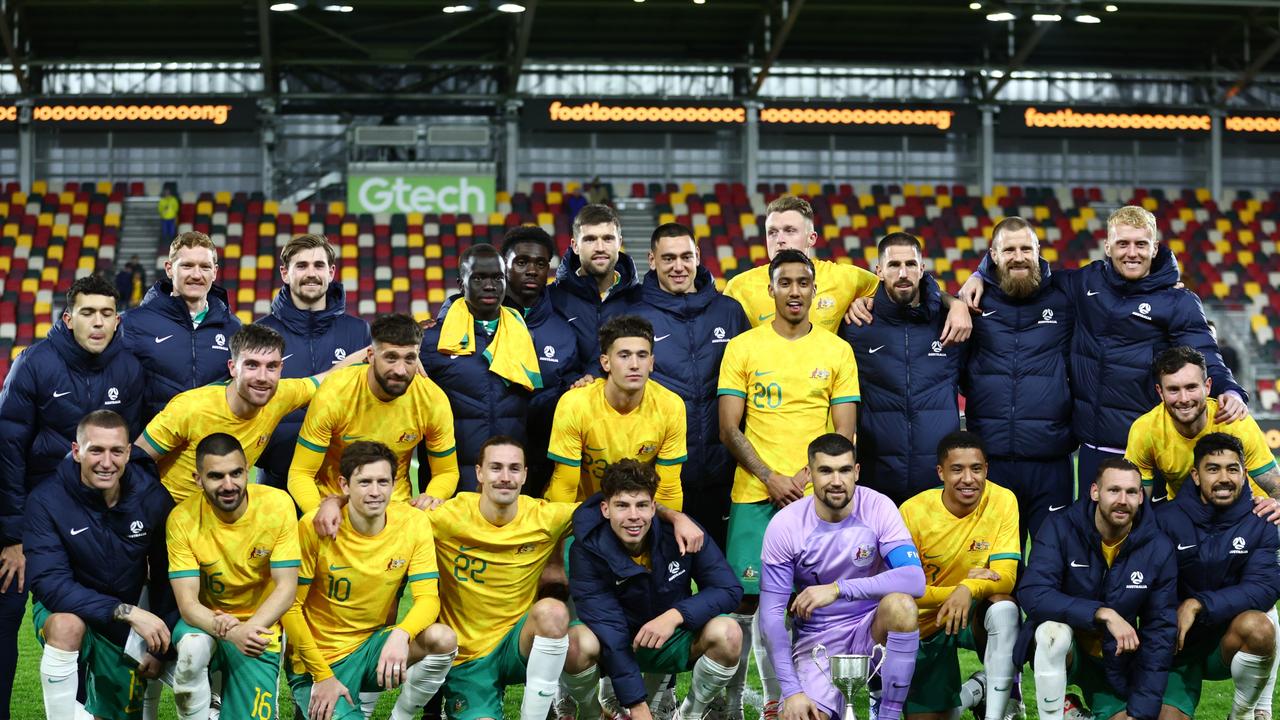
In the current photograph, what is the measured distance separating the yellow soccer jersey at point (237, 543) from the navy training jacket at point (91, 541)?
0.51ft

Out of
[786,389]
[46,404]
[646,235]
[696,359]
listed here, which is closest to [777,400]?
[786,389]

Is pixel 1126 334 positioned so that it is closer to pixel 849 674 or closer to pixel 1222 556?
pixel 1222 556

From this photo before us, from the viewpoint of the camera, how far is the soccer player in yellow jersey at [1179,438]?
6164 millimetres

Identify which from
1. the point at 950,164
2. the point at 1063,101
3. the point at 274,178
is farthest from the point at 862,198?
the point at 274,178

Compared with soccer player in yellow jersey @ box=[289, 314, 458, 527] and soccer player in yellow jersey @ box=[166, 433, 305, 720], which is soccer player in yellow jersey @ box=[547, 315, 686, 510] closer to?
soccer player in yellow jersey @ box=[289, 314, 458, 527]

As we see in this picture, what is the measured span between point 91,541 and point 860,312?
142 inches

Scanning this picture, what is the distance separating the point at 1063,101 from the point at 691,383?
21.8m

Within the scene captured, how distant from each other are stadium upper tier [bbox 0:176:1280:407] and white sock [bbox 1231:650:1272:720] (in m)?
17.0

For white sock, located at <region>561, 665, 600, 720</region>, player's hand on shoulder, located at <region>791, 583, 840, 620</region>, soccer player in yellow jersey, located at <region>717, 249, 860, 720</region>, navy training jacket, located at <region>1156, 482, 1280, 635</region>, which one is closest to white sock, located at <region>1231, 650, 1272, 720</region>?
navy training jacket, located at <region>1156, 482, 1280, 635</region>

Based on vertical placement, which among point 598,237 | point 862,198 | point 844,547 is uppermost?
point 862,198

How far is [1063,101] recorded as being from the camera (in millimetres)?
26453

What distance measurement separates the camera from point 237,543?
575 cm

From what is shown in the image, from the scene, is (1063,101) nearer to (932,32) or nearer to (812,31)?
(932,32)

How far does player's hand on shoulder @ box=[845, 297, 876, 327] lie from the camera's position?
675cm
